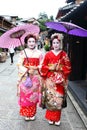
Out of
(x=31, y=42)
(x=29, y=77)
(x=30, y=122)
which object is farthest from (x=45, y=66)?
(x=30, y=122)

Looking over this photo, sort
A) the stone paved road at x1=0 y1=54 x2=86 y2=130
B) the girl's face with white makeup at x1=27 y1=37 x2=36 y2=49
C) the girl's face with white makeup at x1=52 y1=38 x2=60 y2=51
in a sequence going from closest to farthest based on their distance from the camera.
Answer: the girl's face with white makeup at x1=52 y1=38 x2=60 y2=51
the stone paved road at x1=0 y1=54 x2=86 y2=130
the girl's face with white makeup at x1=27 y1=37 x2=36 y2=49

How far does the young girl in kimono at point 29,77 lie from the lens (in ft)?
18.6

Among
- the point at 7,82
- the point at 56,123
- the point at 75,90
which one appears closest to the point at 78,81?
the point at 75,90

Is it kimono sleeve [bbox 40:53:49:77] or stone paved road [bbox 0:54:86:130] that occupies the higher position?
kimono sleeve [bbox 40:53:49:77]

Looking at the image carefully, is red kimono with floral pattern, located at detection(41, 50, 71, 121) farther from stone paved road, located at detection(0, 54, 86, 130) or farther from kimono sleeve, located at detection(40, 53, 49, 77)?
stone paved road, located at detection(0, 54, 86, 130)

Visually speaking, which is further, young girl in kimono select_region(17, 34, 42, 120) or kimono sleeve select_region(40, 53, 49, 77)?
young girl in kimono select_region(17, 34, 42, 120)

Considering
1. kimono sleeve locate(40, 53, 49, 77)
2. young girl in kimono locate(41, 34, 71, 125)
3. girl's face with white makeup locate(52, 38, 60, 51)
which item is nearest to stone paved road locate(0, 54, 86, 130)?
young girl in kimono locate(41, 34, 71, 125)

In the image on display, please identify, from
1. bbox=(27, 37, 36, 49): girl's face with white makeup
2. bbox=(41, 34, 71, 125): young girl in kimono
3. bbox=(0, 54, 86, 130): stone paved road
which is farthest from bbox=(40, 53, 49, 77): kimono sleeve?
bbox=(0, 54, 86, 130): stone paved road

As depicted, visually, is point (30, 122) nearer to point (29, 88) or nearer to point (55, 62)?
point (29, 88)

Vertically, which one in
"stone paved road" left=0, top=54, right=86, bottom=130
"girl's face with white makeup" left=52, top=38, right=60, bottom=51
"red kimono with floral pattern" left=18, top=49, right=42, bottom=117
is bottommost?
"stone paved road" left=0, top=54, right=86, bottom=130

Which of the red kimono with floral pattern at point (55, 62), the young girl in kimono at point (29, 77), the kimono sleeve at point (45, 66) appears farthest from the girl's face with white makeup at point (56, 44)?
the young girl in kimono at point (29, 77)

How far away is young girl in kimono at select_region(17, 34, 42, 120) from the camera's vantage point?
5.66m

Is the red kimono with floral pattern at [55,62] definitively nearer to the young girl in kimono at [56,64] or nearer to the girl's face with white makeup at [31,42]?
the young girl in kimono at [56,64]

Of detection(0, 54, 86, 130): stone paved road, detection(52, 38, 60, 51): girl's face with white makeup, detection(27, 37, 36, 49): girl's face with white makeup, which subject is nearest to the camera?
detection(52, 38, 60, 51): girl's face with white makeup
